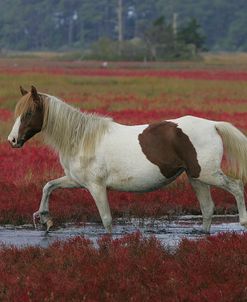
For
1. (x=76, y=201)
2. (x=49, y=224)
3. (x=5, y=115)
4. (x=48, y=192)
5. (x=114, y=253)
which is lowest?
(x=5, y=115)

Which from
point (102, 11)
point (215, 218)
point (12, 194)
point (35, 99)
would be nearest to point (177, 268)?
point (35, 99)

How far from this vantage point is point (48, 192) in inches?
484

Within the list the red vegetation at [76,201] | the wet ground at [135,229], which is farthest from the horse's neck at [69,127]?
the red vegetation at [76,201]

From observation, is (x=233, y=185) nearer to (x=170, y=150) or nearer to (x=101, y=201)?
(x=170, y=150)

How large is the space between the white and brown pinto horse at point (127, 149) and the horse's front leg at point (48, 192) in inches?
0.6

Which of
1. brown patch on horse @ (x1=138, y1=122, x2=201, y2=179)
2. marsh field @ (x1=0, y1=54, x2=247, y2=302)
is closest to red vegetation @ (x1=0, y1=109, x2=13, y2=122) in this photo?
marsh field @ (x1=0, y1=54, x2=247, y2=302)

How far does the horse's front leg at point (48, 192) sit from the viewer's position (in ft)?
39.8

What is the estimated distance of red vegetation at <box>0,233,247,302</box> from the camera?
8.32 m

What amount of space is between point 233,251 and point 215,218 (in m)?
4.70

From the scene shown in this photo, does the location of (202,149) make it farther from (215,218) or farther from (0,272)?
(0,272)

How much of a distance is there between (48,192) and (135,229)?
1.28 m

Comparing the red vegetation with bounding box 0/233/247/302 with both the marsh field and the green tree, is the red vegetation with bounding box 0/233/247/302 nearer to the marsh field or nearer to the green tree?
the marsh field

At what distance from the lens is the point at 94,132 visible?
473 inches

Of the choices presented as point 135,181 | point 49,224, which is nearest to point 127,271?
point 135,181
